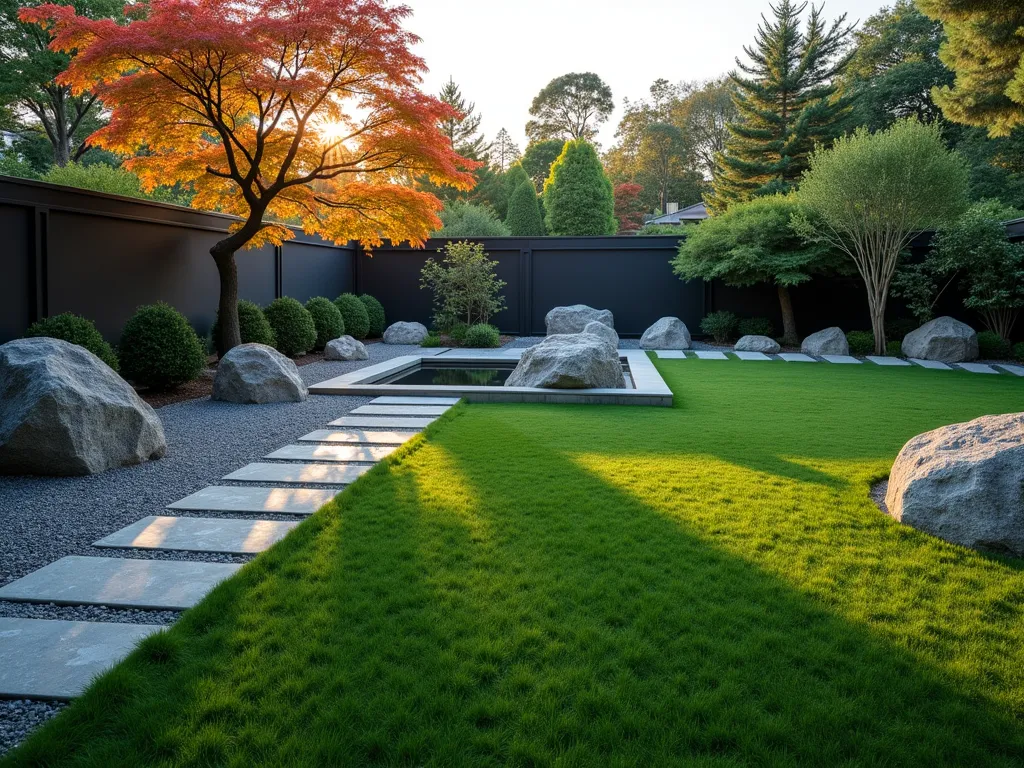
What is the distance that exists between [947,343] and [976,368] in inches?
43.5

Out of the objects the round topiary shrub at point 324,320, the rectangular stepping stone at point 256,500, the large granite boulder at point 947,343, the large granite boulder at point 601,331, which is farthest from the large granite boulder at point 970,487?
the round topiary shrub at point 324,320

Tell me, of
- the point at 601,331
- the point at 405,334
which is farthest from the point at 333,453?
the point at 405,334

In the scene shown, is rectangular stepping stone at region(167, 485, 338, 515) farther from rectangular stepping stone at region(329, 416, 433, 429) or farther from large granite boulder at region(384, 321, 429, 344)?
large granite boulder at region(384, 321, 429, 344)

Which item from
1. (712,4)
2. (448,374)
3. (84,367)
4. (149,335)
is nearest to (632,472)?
(84,367)

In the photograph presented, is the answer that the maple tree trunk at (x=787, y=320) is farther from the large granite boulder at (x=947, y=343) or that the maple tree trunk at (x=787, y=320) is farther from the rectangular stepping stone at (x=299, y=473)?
the rectangular stepping stone at (x=299, y=473)

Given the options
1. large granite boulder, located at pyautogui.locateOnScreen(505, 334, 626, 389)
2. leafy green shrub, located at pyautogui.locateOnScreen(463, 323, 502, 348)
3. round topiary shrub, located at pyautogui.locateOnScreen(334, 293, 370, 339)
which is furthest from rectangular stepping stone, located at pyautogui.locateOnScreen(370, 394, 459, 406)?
round topiary shrub, located at pyautogui.locateOnScreen(334, 293, 370, 339)

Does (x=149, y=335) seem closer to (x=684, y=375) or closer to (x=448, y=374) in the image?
(x=448, y=374)

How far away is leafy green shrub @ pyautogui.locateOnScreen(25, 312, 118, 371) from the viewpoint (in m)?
6.46

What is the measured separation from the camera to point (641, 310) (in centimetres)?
1537

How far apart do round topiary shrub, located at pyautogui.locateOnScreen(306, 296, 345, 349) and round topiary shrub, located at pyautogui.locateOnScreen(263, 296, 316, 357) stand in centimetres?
84

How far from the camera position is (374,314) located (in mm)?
15008

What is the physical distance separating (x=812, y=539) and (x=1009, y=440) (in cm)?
104

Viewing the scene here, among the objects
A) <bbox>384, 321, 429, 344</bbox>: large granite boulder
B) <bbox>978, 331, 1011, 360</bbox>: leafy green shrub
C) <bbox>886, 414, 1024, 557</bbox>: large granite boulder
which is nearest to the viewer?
<bbox>886, 414, 1024, 557</bbox>: large granite boulder

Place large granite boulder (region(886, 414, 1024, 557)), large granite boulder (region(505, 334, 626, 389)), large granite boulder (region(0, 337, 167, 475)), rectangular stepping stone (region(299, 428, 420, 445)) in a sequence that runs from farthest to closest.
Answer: large granite boulder (region(505, 334, 626, 389)) < rectangular stepping stone (region(299, 428, 420, 445)) < large granite boulder (region(0, 337, 167, 475)) < large granite boulder (region(886, 414, 1024, 557))
